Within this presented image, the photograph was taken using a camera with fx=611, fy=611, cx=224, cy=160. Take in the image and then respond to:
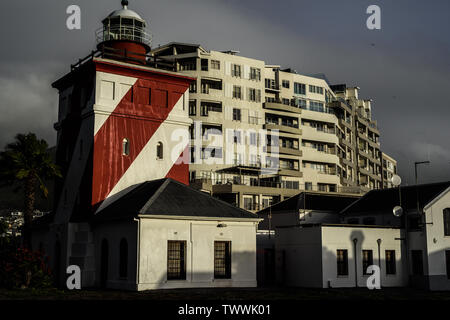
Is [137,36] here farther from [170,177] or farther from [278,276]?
[278,276]

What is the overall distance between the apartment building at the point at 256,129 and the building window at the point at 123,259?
4147cm

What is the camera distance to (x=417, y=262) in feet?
141

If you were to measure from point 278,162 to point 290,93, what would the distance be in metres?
12.3

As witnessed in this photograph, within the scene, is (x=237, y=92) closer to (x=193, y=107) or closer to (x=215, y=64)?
(x=215, y=64)

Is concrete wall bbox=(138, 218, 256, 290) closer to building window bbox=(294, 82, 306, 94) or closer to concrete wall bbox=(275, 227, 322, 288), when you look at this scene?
concrete wall bbox=(275, 227, 322, 288)

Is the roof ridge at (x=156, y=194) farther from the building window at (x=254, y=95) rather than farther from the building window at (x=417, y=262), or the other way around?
the building window at (x=254, y=95)

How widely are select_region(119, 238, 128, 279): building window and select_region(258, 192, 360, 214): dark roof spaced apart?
21797 millimetres

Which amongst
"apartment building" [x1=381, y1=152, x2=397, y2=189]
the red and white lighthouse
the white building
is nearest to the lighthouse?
the red and white lighthouse

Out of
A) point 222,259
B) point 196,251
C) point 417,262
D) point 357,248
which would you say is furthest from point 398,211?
point 196,251

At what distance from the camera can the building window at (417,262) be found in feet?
140

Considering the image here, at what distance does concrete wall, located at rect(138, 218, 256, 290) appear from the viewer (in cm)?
3481

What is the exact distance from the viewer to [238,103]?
8781 cm

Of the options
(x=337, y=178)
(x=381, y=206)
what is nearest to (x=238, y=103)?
(x=337, y=178)

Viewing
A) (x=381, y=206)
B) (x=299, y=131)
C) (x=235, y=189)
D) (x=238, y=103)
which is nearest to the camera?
(x=381, y=206)
